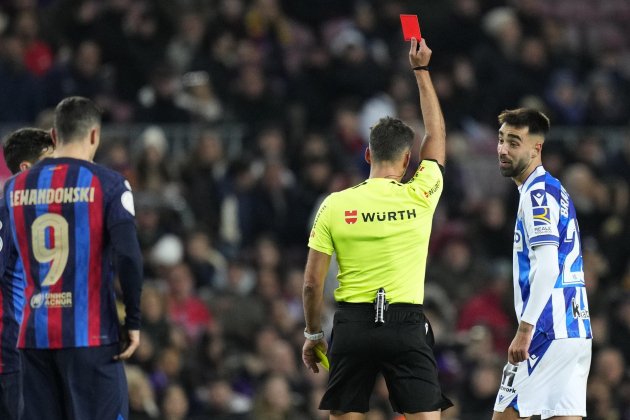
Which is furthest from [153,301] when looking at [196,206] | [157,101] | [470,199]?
[470,199]

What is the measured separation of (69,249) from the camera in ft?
24.6

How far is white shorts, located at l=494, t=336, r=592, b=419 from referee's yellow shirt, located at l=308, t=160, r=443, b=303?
860 millimetres

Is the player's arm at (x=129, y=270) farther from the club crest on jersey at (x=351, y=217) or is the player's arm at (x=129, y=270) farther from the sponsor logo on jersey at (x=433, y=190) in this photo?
the sponsor logo on jersey at (x=433, y=190)

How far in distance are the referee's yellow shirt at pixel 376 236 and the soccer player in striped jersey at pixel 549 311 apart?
2.38 feet

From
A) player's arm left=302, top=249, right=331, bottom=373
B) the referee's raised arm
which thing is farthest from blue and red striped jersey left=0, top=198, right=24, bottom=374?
the referee's raised arm

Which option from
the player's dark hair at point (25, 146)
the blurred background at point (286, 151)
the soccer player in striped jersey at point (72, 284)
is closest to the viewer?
the soccer player in striped jersey at point (72, 284)

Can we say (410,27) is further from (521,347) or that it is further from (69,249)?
(69,249)

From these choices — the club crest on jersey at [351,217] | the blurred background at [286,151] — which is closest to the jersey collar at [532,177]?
the club crest on jersey at [351,217]

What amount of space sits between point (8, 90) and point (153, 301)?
4.03 meters

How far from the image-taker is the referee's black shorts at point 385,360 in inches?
303

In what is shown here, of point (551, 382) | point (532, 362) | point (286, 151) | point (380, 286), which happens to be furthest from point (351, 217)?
point (286, 151)

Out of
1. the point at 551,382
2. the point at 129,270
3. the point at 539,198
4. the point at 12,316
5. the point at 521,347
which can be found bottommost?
the point at 551,382

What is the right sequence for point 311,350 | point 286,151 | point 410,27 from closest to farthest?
point 311,350 < point 410,27 < point 286,151

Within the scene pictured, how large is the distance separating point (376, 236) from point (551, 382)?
142 centimetres
